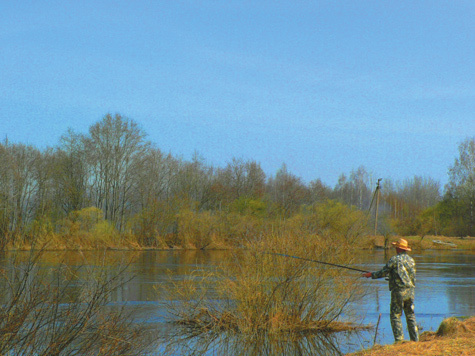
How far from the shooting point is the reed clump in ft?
42.2

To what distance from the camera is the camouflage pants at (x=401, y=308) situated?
1058 centimetres

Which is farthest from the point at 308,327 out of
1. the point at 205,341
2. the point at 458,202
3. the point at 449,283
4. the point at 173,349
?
the point at 458,202

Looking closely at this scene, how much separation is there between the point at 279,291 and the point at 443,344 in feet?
12.9

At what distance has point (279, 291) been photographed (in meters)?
12.9

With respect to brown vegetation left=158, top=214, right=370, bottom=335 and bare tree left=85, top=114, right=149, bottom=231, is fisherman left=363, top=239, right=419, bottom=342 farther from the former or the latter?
bare tree left=85, top=114, right=149, bottom=231

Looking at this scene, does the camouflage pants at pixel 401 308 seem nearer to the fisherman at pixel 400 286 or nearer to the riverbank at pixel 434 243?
the fisherman at pixel 400 286

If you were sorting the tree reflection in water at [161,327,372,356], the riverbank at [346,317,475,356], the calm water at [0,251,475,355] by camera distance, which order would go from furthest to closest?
the calm water at [0,251,475,355] < the tree reflection in water at [161,327,372,356] < the riverbank at [346,317,475,356]

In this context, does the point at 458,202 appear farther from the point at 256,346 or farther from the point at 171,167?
the point at 256,346

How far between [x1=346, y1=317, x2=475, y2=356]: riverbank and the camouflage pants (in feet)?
1.08

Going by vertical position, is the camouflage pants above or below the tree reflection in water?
above

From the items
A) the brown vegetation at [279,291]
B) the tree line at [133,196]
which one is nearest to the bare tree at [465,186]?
the tree line at [133,196]

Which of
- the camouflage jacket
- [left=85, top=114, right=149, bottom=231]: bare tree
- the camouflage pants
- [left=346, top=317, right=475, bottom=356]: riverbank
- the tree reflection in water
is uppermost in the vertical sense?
[left=85, top=114, right=149, bottom=231]: bare tree

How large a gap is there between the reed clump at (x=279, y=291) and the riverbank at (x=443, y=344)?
2.40m

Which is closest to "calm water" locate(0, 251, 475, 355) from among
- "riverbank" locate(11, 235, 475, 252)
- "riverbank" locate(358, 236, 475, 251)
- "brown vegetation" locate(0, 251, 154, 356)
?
"brown vegetation" locate(0, 251, 154, 356)
